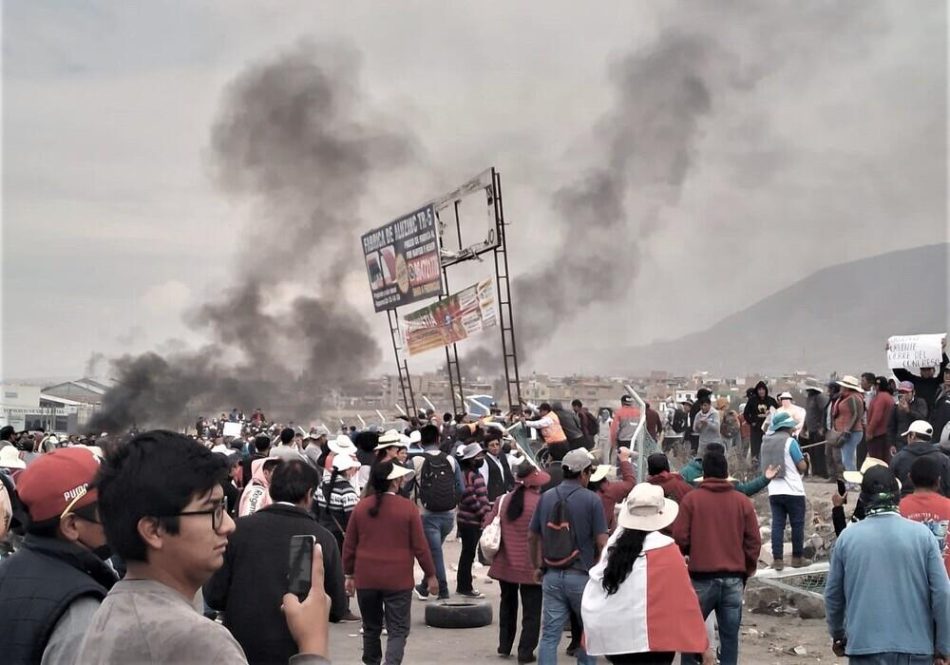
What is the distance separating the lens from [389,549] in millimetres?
8078

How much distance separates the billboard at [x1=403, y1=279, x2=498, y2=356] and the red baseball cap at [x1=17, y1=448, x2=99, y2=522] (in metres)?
22.9

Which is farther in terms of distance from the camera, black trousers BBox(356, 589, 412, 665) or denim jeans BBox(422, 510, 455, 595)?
denim jeans BBox(422, 510, 455, 595)

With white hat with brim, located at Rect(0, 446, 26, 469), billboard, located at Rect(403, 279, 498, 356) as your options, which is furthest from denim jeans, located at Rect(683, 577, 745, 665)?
billboard, located at Rect(403, 279, 498, 356)

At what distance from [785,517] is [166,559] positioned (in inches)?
372

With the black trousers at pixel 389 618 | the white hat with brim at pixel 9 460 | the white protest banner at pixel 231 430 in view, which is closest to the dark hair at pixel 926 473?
the black trousers at pixel 389 618

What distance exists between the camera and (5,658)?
287 centimetres

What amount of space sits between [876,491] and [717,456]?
2017 millimetres

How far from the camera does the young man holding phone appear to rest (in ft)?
6.95

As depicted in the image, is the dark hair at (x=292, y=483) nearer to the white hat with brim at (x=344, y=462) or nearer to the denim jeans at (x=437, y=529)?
the white hat with brim at (x=344, y=462)

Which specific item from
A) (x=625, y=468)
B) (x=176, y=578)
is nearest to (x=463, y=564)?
(x=625, y=468)

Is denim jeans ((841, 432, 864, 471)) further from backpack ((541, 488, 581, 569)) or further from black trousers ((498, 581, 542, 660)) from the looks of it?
Result: backpack ((541, 488, 581, 569))

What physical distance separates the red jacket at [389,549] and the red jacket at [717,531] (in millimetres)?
1829

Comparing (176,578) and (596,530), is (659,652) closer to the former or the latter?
(596,530)

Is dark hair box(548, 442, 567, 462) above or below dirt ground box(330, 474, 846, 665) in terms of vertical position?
above
